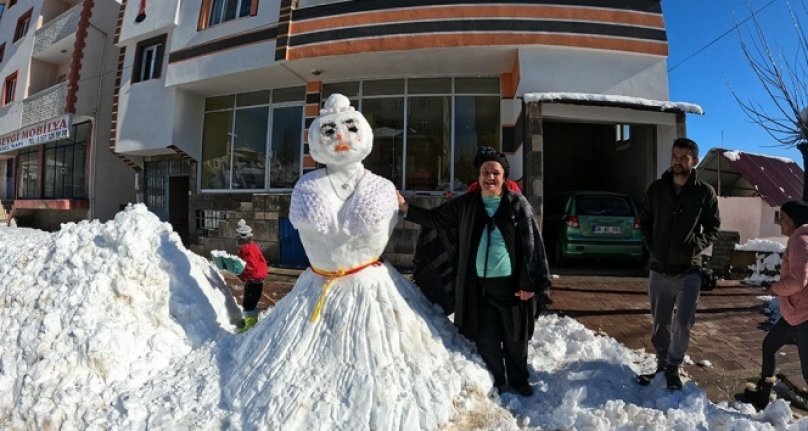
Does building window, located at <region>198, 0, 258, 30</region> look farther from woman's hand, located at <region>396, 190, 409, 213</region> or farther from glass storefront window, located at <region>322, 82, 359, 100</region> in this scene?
woman's hand, located at <region>396, 190, 409, 213</region>

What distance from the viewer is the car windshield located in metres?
8.13

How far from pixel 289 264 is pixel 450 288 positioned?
262 inches

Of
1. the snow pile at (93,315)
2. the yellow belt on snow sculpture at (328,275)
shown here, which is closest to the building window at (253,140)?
the snow pile at (93,315)

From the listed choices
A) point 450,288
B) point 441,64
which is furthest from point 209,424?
point 441,64

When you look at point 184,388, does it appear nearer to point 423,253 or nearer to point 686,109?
point 423,253

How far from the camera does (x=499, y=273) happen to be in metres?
2.76

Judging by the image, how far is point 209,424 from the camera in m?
2.24

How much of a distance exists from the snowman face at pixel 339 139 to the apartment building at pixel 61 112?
14.8 m

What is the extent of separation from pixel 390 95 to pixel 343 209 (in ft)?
24.9

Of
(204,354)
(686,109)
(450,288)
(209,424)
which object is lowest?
(209,424)

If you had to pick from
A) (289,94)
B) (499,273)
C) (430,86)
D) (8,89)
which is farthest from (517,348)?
(8,89)

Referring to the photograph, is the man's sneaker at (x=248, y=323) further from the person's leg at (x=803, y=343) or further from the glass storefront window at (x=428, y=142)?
the glass storefront window at (x=428, y=142)

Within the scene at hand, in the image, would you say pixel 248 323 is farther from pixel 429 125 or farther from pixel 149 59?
pixel 149 59

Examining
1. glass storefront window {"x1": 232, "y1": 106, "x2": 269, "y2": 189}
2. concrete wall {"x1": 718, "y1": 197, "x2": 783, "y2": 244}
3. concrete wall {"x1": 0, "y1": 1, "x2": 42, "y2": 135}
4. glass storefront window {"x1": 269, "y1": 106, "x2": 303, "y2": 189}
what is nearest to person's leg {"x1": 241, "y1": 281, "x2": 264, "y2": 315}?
glass storefront window {"x1": 269, "y1": 106, "x2": 303, "y2": 189}
